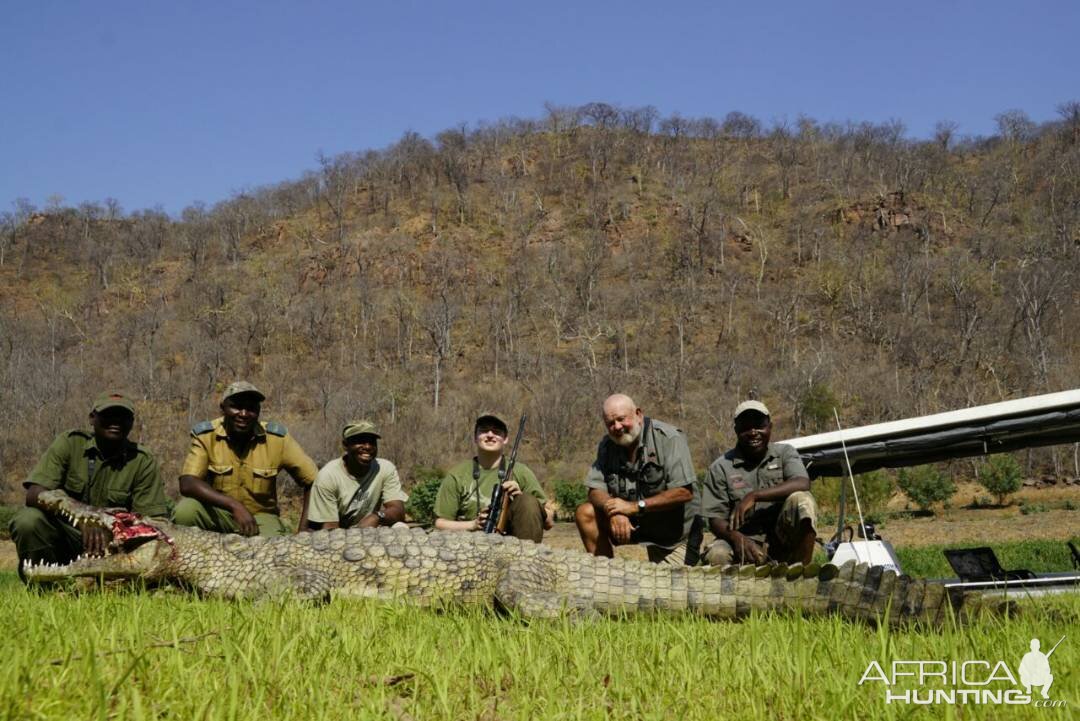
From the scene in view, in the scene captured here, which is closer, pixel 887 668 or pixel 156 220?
pixel 887 668

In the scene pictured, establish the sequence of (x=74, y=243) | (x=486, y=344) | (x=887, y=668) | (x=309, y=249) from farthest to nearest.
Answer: (x=74, y=243), (x=309, y=249), (x=486, y=344), (x=887, y=668)

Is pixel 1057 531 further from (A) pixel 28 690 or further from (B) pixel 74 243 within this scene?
(B) pixel 74 243

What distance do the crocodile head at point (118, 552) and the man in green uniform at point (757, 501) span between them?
3.78 m

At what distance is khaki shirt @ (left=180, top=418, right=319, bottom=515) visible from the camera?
7.22 metres

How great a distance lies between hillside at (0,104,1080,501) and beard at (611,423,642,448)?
104ft

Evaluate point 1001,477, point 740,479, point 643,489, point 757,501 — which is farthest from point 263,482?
point 1001,477

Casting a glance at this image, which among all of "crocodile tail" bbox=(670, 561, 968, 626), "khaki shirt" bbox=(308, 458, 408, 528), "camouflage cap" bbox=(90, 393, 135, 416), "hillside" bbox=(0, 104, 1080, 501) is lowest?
"crocodile tail" bbox=(670, 561, 968, 626)

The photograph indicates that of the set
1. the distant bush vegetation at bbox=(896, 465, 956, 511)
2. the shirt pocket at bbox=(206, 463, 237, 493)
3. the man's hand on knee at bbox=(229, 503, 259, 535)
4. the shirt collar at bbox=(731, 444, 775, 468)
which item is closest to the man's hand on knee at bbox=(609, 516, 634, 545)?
the shirt collar at bbox=(731, 444, 775, 468)

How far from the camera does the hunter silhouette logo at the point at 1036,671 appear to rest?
314 centimetres

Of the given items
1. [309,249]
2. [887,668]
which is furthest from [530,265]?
[887,668]

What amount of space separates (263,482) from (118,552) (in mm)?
1813

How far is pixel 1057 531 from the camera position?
18.3 meters

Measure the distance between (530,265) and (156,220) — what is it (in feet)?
149
